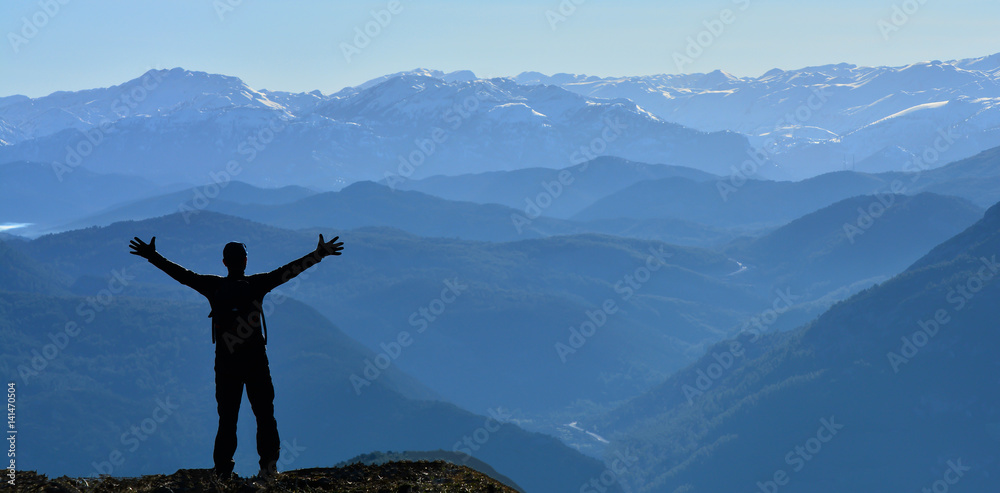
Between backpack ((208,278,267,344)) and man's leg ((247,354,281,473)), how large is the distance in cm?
74

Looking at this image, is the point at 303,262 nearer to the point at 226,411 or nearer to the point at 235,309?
the point at 235,309

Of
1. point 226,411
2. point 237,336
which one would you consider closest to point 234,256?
point 237,336

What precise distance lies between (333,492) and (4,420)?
21231cm

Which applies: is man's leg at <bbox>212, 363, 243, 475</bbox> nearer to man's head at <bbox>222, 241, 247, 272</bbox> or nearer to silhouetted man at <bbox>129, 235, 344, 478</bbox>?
silhouetted man at <bbox>129, 235, 344, 478</bbox>

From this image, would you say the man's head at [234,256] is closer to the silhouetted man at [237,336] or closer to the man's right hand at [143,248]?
the silhouetted man at [237,336]

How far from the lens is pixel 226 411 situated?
16328mm

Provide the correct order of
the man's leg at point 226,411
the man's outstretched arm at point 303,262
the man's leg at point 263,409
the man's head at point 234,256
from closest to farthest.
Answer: the man's outstretched arm at point 303,262 → the man's head at point 234,256 → the man's leg at point 226,411 → the man's leg at point 263,409

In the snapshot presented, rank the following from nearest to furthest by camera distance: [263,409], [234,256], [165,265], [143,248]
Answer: [143,248] → [234,256] → [165,265] → [263,409]

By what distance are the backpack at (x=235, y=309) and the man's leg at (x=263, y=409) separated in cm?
74

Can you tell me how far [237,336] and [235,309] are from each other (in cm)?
52

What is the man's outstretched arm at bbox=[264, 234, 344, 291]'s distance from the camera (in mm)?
15266

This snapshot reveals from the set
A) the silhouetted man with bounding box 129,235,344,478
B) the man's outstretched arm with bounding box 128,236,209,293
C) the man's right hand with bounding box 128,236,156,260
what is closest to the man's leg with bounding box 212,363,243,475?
the silhouetted man with bounding box 129,235,344,478

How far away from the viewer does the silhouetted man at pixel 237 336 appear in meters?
16.0

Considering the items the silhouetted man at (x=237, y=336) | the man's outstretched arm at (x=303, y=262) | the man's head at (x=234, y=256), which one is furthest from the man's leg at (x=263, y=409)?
the man's head at (x=234, y=256)
